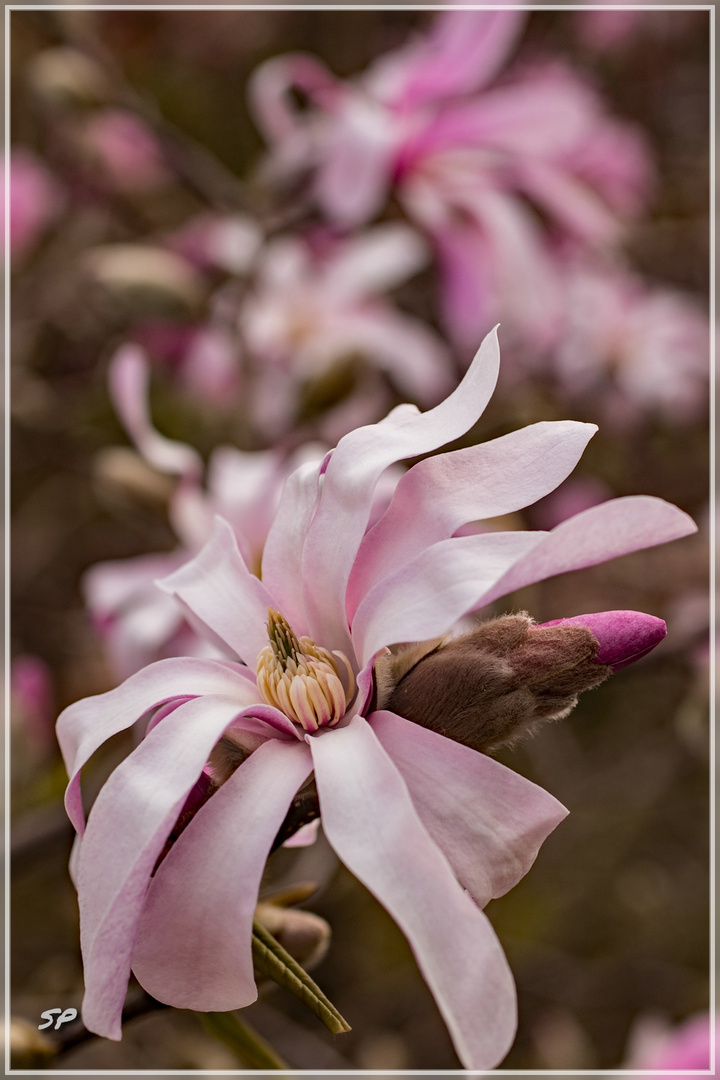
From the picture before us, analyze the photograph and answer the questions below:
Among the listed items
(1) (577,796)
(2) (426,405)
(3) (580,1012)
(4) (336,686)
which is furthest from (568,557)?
(3) (580,1012)

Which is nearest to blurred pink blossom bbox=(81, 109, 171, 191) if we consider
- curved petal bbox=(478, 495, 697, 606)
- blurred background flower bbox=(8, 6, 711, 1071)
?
blurred background flower bbox=(8, 6, 711, 1071)

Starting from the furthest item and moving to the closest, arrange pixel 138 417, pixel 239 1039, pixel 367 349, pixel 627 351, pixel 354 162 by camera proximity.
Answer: pixel 627 351 < pixel 367 349 < pixel 354 162 < pixel 138 417 < pixel 239 1039

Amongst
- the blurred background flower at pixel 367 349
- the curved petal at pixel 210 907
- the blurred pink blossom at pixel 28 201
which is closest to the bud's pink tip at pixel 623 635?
the curved petal at pixel 210 907

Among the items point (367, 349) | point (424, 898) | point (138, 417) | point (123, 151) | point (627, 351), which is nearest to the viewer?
point (424, 898)

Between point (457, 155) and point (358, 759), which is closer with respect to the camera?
point (358, 759)

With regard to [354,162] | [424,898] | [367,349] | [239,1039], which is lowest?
[239,1039]

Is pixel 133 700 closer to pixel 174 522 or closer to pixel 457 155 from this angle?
pixel 174 522
